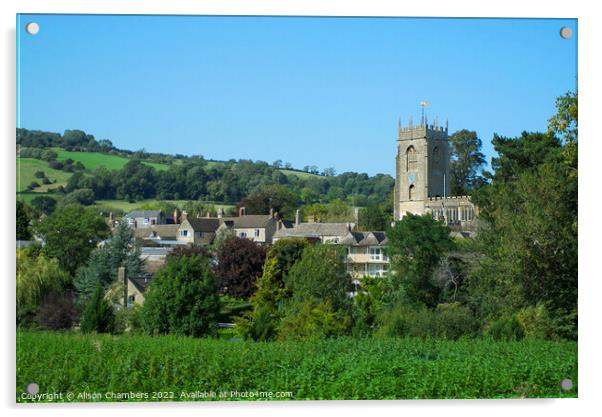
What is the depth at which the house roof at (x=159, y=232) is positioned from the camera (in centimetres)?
2309

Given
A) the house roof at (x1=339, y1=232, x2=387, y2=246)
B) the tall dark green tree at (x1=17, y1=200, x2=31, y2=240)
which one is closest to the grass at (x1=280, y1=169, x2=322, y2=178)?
the tall dark green tree at (x1=17, y1=200, x2=31, y2=240)

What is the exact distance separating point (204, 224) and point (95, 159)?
12486 millimetres

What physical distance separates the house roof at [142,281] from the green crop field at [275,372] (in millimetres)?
6814

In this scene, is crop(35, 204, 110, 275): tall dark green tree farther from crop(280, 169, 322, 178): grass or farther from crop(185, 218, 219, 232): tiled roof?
crop(185, 218, 219, 232): tiled roof

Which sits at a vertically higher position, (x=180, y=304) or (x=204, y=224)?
(x=204, y=224)

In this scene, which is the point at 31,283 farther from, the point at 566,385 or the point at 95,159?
the point at 566,385

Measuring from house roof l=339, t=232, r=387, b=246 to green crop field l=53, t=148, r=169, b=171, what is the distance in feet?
42.7

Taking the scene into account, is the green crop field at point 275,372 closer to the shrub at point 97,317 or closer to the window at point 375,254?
the shrub at point 97,317

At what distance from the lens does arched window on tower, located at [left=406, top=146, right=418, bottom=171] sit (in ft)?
143

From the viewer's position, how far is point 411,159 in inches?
1736

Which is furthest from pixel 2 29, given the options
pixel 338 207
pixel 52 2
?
pixel 338 207

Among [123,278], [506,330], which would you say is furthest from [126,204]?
[506,330]

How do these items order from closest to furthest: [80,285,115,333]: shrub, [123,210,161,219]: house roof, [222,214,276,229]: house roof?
[80,285,115,333]: shrub < [123,210,161,219]: house roof < [222,214,276,229]: house roof

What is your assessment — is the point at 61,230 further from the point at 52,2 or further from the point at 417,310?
Answer: the point at 417,310
